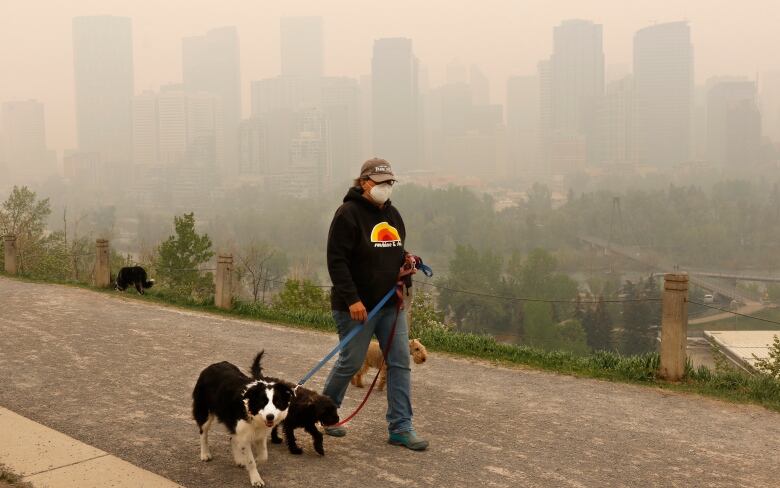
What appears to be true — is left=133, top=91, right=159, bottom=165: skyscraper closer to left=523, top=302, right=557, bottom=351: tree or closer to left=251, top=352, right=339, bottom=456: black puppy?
left=523, top=302, right=557, bottom=351: tree

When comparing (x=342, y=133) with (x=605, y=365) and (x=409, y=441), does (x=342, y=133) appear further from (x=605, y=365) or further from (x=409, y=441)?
(x=409, y=441)

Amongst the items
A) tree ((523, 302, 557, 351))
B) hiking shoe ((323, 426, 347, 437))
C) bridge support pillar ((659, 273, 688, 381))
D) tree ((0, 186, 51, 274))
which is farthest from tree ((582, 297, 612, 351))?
hiking shoe ((323, 426, 347, 437))

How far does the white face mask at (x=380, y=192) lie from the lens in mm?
5223

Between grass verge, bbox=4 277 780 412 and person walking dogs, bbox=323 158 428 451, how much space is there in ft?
10.7

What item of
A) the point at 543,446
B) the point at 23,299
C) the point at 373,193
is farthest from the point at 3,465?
the point at 23,299

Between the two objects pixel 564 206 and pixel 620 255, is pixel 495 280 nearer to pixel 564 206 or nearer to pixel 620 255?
pixel 620 255

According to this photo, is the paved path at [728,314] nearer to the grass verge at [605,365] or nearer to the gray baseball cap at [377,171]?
the grass verge at [605,365]

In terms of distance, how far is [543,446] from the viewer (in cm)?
536

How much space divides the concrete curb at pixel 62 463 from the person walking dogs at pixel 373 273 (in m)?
1.61

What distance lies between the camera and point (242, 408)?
14.5 feet

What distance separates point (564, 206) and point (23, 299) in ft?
449

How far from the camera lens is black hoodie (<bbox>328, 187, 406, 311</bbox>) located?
5121 millimetres

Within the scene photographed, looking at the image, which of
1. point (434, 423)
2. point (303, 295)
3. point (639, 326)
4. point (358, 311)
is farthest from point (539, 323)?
point (358, 311)

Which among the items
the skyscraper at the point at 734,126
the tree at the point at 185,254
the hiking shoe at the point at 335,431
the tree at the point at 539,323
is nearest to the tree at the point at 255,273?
the tree at the point at 185,254
